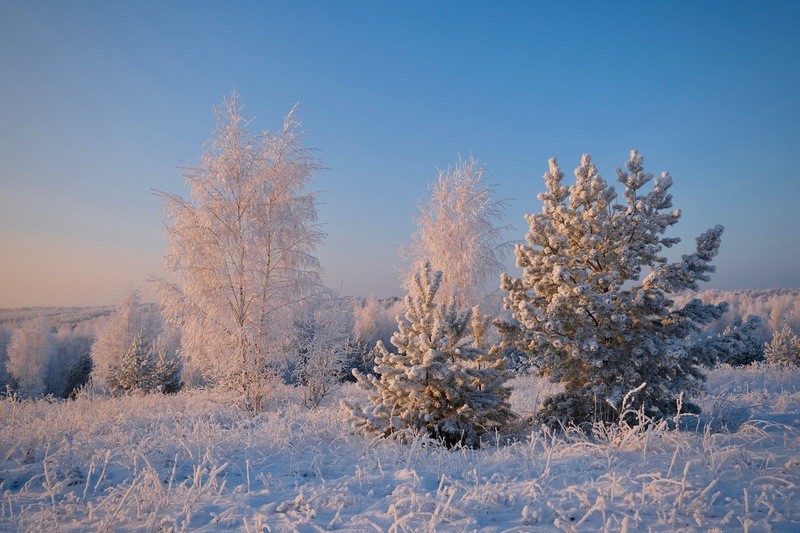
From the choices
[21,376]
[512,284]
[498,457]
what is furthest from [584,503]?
[21,376]

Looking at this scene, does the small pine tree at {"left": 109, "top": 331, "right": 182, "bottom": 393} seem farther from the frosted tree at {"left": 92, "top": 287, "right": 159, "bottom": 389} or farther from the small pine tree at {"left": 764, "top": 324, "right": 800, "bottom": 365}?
the small pine tree at {"left": 764, "top": 324, "right": 800, "bottom": 365}

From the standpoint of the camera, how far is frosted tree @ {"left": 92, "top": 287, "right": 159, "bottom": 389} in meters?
33.4

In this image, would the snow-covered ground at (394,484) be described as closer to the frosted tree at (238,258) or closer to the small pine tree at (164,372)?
the frosted tree at (238,258)

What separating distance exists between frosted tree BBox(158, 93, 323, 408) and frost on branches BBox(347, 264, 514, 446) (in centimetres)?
598

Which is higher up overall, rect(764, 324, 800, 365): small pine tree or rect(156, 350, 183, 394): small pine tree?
rect(764, 324, 800, 365): small pine tree

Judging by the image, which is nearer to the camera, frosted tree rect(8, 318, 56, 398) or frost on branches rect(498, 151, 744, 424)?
frost on branches rect(498, 151, 744, 424)

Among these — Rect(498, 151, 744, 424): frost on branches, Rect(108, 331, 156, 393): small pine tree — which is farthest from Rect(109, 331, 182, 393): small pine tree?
Rect(498, 151, 744, 424): frost on branches

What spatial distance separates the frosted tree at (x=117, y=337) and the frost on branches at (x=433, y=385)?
3225cm

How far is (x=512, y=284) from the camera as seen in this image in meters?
7.38

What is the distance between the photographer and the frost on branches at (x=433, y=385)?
22.0ft

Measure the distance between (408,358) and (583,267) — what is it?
3507 mm

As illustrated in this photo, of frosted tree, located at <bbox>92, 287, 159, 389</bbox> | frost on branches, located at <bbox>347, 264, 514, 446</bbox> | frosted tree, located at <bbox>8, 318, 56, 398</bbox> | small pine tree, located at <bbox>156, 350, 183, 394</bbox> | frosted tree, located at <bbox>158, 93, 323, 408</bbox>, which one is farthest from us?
frosted tree, located at <bbox>8, 318, 56, 398</bbox>

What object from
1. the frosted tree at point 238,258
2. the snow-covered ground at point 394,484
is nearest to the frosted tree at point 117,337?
the frosted tree at point 238,258

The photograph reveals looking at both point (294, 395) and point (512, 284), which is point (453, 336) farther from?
point (294, 395)
